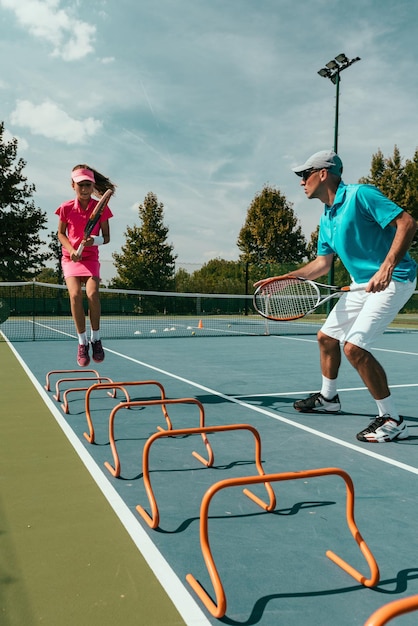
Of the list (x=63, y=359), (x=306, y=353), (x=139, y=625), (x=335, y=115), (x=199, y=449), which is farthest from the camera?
(x=335, y=115)

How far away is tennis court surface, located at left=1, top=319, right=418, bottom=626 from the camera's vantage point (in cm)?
229

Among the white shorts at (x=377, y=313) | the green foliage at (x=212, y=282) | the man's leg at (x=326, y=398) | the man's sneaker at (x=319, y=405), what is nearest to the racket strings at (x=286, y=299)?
the man's leg at (x=326, y=398)

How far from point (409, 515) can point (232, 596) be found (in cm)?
133

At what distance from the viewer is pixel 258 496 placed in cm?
345

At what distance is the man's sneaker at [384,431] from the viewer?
470 cm

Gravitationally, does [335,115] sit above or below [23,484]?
above

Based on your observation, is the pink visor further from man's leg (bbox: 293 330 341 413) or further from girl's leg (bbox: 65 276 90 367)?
man's leg (bbox: 293 330 341 413)

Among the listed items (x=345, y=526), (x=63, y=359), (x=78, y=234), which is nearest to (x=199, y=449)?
(x=345, y=526)

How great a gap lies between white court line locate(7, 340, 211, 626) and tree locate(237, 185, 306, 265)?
41833 mm

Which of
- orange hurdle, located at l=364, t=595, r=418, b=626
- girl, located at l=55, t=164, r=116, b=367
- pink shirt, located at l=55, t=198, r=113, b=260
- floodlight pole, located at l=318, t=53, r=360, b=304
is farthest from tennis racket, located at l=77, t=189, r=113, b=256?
floodlight pole, located at l=318, t=53, r=360, b=304

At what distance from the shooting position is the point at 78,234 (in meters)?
6.32

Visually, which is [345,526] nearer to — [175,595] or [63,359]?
[175,595]

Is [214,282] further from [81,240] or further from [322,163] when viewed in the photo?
[322,163]

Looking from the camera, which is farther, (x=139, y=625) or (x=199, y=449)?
(x=199, y=449)
